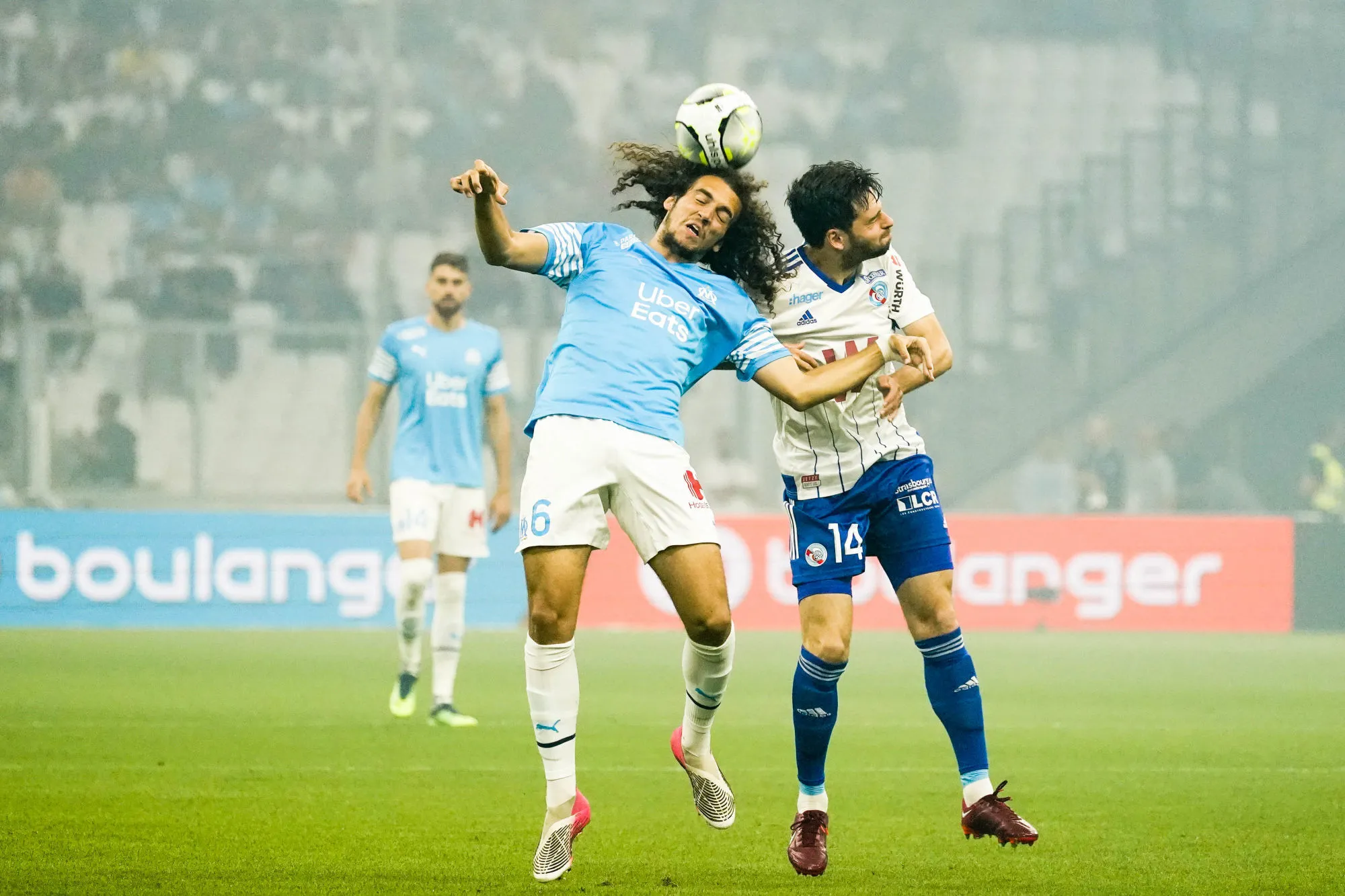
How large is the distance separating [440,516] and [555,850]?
14.9 ft

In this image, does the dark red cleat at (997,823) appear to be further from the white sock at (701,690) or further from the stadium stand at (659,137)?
the stadium stand at (659,137)

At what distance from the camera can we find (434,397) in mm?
9219

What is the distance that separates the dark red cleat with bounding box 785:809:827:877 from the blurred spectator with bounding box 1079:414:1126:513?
14278 millimetres

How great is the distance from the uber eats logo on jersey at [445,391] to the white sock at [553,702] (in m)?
4.18

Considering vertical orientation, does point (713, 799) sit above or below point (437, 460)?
below

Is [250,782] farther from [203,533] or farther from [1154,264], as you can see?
[1154,264]

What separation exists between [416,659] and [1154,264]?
14.5 meters

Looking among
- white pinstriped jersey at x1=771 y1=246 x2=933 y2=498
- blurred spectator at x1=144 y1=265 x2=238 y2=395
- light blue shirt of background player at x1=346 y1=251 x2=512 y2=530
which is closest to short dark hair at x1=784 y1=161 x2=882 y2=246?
white pinstriped jersey at x1=771 y1=246 x2=933 y2=498

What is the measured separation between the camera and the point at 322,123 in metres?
21.1

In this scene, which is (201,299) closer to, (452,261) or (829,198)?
(452,261)

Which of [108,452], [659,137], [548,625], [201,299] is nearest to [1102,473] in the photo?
[659,137]

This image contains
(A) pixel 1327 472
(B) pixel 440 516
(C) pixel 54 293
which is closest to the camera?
(B) pixel 440 516

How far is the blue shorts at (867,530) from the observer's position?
5.58 m

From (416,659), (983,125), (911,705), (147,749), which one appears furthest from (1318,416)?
(147,749)
